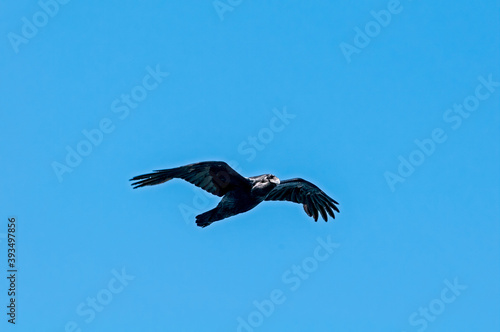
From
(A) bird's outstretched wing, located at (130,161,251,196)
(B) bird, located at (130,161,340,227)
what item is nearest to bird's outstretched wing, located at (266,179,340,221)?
(B) bird, located at (130,161,340,227)

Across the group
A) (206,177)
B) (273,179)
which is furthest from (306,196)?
(206,177)

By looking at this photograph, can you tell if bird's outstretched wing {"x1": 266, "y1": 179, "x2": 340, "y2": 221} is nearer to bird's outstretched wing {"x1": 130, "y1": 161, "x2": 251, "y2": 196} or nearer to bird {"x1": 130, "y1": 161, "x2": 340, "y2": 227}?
bird {"x1": 130, "y1": 161, "x2": 340, "y2": 227}

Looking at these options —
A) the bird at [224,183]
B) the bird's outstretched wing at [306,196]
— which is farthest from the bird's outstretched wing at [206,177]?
the bird's outstretched wing at [306,196]

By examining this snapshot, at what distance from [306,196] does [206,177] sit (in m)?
3.28

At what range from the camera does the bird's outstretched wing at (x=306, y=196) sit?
25422mm

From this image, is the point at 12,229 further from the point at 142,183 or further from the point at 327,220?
the point at 327,220

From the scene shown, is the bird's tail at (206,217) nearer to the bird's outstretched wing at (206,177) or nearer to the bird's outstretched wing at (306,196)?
the bird's outstretched wing at (206,177)

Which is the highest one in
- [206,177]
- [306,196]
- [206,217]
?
[206,177]

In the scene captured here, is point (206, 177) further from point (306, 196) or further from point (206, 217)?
point (306, 196)

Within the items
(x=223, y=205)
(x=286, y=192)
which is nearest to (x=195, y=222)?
(x=223, y=205)

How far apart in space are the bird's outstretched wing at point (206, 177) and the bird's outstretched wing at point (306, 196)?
1392 millimetres

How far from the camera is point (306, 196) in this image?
1024 inches

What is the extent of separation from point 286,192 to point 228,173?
7.90 feet

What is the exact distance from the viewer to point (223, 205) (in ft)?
79.6
